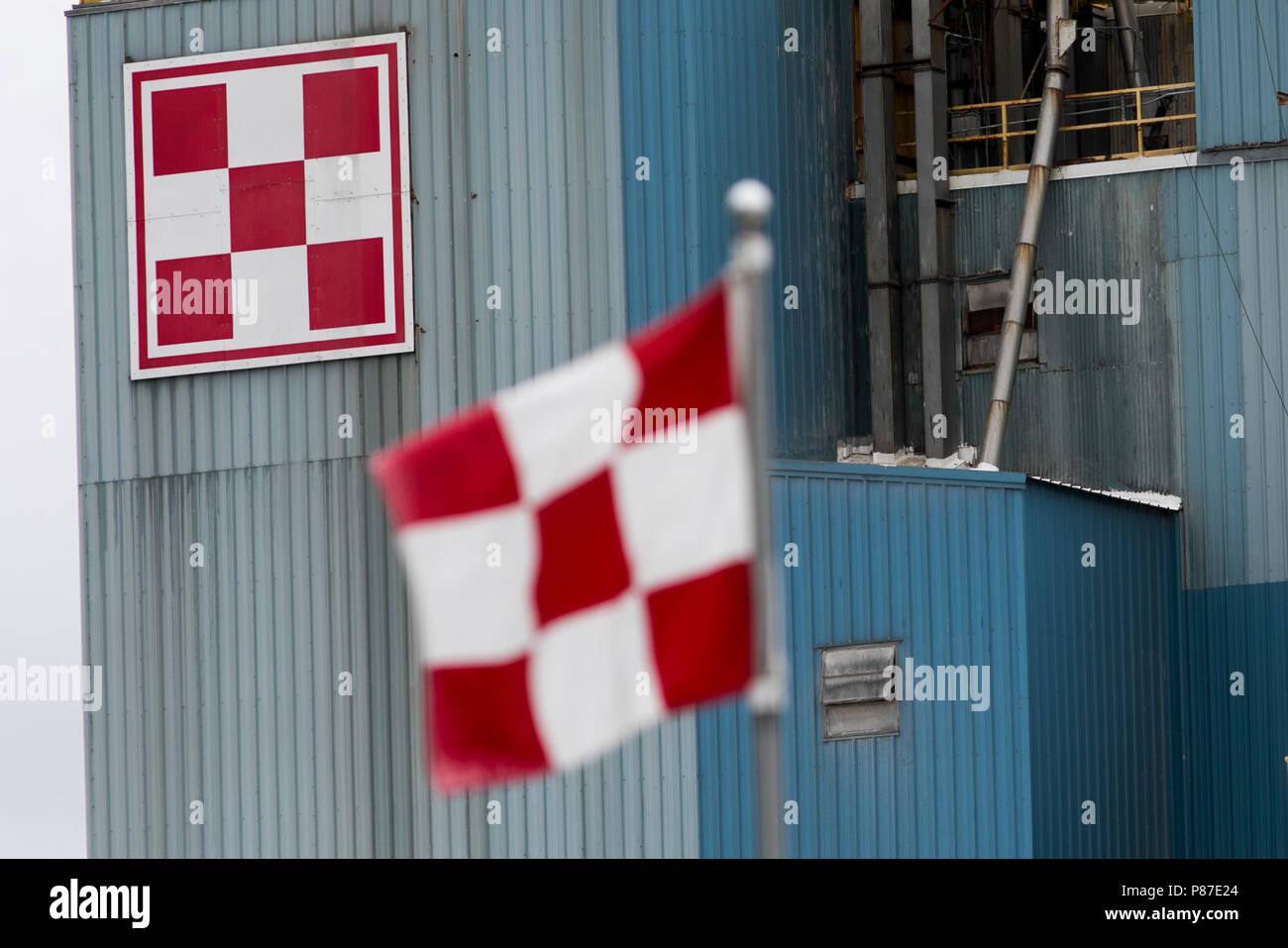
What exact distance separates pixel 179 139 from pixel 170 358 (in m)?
2.50

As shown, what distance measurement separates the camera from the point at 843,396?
26.2 m

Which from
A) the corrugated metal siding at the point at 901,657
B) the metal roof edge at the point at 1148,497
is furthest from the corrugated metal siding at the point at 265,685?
the metal roof edge at the point at 1148,497

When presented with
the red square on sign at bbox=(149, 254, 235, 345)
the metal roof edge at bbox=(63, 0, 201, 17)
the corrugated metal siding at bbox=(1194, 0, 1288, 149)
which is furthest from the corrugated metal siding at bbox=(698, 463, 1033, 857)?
the metal roof edge at bbox=(63, 0, 201, 17)

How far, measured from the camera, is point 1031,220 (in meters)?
25.9

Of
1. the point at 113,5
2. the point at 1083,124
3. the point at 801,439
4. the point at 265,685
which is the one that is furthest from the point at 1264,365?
the point at 113,5

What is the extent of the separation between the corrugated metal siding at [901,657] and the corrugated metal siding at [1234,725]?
4331mm

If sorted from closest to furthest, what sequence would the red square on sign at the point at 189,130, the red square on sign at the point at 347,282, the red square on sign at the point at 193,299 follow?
the red square on sign at the point at 347,282
the red square on sign at the point at 193,299
the red square on sign at the point at 189,130

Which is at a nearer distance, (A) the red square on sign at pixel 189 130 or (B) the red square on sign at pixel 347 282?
(B) the red square on sign at pixel 347 282

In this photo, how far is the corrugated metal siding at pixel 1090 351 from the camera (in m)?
26.0

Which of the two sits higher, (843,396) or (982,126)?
(982,126)

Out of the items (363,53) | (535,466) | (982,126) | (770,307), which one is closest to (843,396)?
(770,307)

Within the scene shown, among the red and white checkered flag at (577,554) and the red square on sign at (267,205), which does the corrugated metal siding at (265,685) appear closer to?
the red square on sign at (267,205)

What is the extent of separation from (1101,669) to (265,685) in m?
9.18
